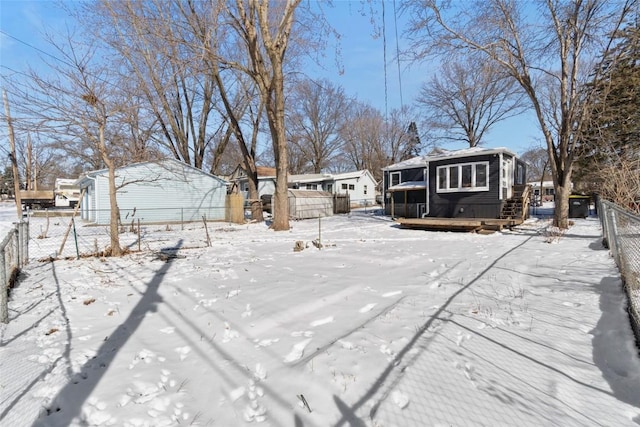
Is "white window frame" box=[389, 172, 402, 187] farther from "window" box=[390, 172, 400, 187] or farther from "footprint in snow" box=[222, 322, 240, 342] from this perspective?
"footprint in snow" box=[222, 322, 240, 342]

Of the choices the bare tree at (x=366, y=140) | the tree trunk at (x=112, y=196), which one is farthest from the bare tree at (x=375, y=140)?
the tree trunk at (x=112, y=196)

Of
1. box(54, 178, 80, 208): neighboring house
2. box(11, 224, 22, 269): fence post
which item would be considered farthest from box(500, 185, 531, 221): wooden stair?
box(54, 178, 80, 208): neighboring house

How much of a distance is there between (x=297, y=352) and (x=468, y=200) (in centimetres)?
1584

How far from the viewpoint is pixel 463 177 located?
1681 centimetres

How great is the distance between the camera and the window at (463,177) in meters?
16.1

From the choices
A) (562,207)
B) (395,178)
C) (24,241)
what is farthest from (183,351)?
(395,178)

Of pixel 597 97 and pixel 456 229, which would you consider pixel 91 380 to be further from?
pixel 597 97

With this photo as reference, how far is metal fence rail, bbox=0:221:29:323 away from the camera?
396 centimetres

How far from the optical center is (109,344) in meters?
3.39

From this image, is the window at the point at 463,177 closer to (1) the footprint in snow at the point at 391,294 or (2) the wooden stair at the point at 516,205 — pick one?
(2) the wooden stair at the point at 516,205

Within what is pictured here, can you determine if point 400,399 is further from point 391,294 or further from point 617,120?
point 617,120

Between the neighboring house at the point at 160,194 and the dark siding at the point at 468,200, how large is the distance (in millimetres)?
12482

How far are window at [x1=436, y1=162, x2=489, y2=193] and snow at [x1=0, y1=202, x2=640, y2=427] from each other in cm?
1073

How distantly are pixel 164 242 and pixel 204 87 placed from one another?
14.2 m
